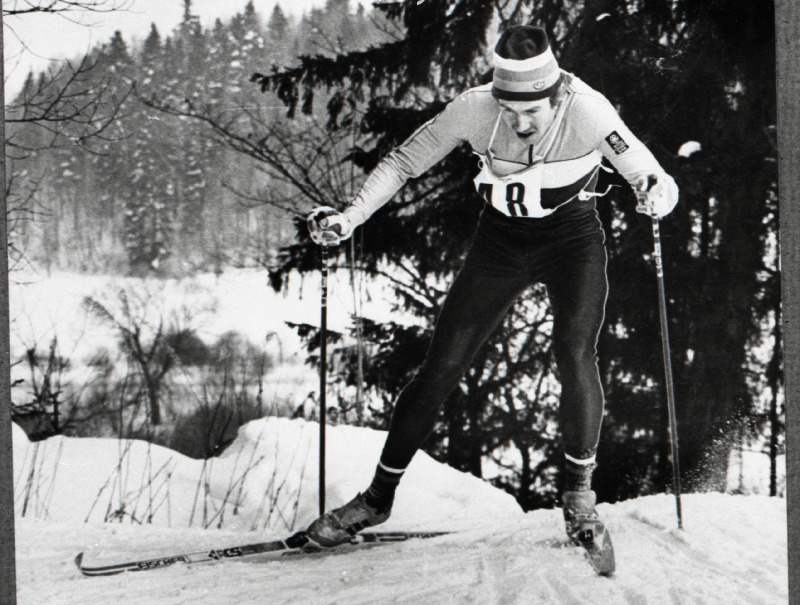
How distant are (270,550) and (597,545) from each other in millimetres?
843

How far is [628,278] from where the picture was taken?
7.16 feet

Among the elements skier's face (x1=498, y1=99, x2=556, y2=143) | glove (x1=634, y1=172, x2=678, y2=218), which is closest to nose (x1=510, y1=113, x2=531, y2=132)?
skier's face (x1=498, y1=99, x2=556, y2=143)

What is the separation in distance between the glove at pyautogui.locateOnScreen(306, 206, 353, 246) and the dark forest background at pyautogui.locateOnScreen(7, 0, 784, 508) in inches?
1.8

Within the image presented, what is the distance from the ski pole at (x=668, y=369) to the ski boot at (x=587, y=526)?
0.70ft

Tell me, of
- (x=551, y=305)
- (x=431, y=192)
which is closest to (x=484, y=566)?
(x=551, y=305)

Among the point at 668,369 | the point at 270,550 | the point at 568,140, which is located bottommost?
the point at 270,550

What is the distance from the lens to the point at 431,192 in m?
2.24

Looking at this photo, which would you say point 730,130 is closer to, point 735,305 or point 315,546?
point 735,305

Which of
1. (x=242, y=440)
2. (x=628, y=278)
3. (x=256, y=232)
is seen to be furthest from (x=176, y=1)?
(x=628, y=278)

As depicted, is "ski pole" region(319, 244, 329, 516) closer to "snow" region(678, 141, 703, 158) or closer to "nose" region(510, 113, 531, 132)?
"nose" region(510, 113, 531, 132)

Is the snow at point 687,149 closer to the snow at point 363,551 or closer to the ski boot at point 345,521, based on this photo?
the snow at point 363,551

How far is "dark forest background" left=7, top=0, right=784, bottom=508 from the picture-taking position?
2135mm

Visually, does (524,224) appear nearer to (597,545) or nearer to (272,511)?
(597,545)

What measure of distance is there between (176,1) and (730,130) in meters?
1.49
